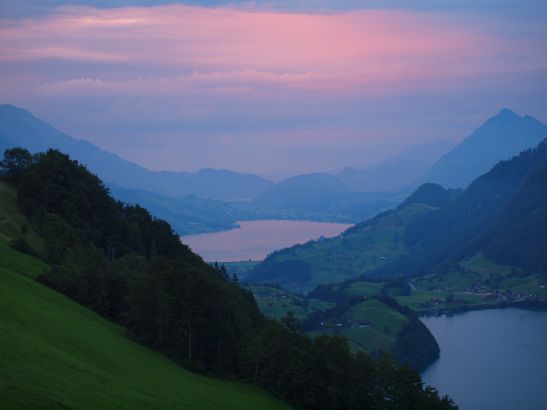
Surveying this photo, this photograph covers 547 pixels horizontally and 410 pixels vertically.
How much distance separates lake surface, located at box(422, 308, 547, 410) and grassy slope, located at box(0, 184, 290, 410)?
61344 mm

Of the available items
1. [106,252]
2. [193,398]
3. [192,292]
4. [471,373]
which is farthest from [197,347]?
[471,373]

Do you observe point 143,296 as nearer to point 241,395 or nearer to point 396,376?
point 241,395

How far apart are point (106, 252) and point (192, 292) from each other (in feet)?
87.1

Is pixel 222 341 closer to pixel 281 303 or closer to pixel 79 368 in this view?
pixel 79 368

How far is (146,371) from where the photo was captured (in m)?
37.1

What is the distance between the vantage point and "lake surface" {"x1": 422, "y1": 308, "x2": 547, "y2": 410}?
97.6 metres

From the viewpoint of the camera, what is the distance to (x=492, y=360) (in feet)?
389

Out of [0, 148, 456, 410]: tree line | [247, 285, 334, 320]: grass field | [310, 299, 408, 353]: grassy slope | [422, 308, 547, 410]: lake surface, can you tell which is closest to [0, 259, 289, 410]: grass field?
[0, 148, 456, 410]: tree line

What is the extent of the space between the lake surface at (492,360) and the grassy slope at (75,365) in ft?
201

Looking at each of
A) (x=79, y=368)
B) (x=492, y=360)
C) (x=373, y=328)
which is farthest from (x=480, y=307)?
(x=79, y=368)

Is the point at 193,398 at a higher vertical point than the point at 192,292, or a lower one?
lower

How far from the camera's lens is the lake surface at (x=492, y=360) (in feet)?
320

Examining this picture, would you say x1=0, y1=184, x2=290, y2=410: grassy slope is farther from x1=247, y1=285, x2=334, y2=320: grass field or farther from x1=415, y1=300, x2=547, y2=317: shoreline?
x1=415, y1=300, x2=547, y2=317: shoreline

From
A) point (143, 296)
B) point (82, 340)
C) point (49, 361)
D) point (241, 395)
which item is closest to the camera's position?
point (49, 361)
